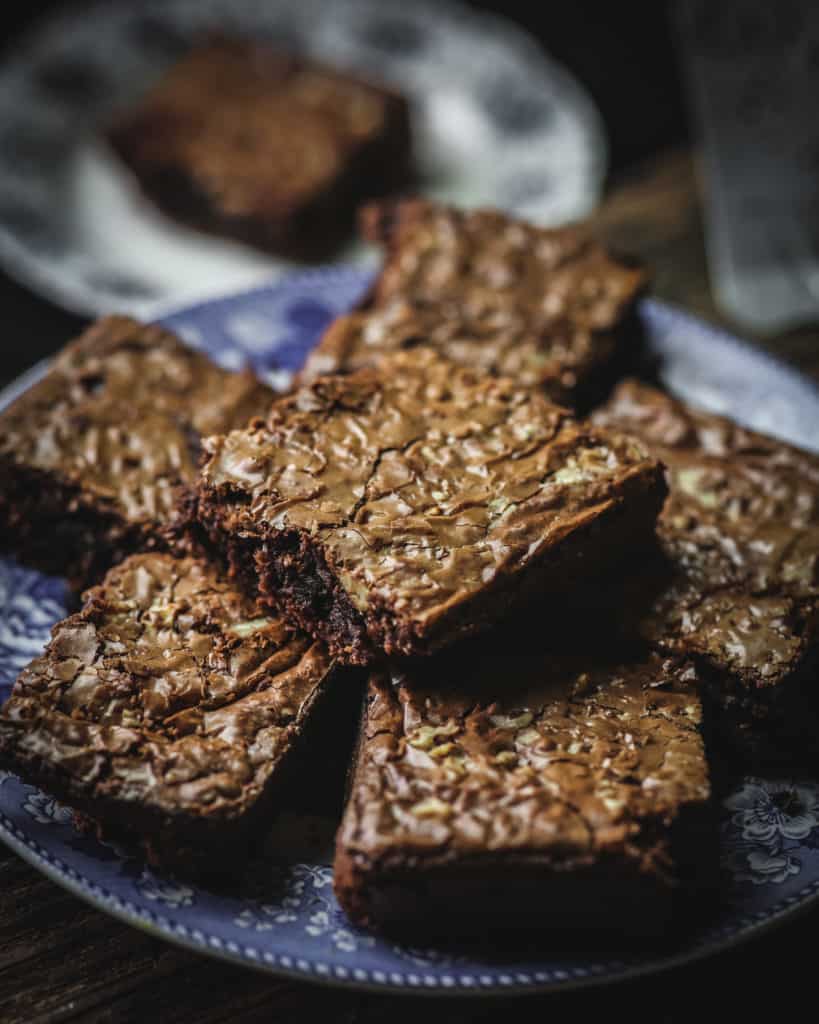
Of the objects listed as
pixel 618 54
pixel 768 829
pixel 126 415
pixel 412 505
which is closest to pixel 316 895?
pixel 412 505

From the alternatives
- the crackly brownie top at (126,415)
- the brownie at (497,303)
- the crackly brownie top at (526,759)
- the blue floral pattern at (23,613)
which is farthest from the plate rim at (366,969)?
the brownie at (497,303)

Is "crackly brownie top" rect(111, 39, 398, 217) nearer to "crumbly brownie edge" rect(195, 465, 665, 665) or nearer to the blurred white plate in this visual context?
the blurred white plate

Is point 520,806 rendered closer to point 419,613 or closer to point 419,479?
point 419,613

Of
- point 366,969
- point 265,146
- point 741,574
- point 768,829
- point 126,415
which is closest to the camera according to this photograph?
point 366,969

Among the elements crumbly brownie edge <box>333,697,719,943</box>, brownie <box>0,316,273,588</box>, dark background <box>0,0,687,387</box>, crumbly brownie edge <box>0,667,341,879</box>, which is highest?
brownie <box>0,316,273,588</box>

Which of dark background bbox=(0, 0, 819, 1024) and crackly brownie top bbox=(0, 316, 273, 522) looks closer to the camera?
dark background bbox=(0, 0, 819, 1024)

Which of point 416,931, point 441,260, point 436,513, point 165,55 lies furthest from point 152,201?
point 416,931

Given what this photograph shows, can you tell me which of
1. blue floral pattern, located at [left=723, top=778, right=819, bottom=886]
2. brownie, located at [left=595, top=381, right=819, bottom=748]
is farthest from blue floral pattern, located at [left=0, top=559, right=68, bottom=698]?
blue floral pattern, located at [left=723, top=778, right=819, bottom=886]

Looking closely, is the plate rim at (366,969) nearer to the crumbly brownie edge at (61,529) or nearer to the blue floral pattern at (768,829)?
the blue floral pattern at (768,829)
